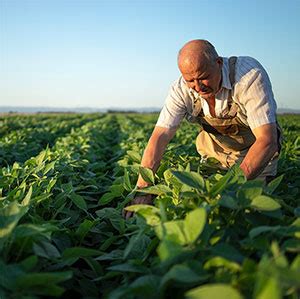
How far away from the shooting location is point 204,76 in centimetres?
247

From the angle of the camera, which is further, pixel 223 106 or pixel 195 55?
pixel 223 106

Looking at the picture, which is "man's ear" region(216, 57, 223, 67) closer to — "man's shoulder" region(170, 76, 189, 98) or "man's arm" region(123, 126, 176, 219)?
"man's shoulder" region(170, 76, 189, 98)

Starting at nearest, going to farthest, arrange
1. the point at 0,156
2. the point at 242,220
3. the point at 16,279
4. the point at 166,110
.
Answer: the point at 16,279
the point at 242,220
the point at 166,110
the point at 0,156

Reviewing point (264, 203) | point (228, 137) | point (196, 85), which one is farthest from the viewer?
point (228, 137)

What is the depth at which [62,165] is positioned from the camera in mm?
3131

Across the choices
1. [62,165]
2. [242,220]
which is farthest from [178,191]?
[62,165]

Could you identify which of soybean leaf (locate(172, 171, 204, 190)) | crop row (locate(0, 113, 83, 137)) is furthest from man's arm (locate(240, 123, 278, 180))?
crop row (locate(0, 113, 83, 137))

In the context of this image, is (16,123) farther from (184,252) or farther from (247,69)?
(184,252)

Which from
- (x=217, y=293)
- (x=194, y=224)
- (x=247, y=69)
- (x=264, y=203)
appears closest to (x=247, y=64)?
(x=247, y=69)

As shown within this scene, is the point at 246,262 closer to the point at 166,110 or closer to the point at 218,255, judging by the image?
the point at 218,255

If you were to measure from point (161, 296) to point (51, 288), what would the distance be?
0.35 meters

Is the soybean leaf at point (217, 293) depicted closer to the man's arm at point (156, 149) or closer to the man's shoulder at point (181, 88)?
the man's arm at point (156, 149)

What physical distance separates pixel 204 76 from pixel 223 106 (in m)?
0.45

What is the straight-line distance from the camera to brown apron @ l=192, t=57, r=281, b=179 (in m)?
2.96
